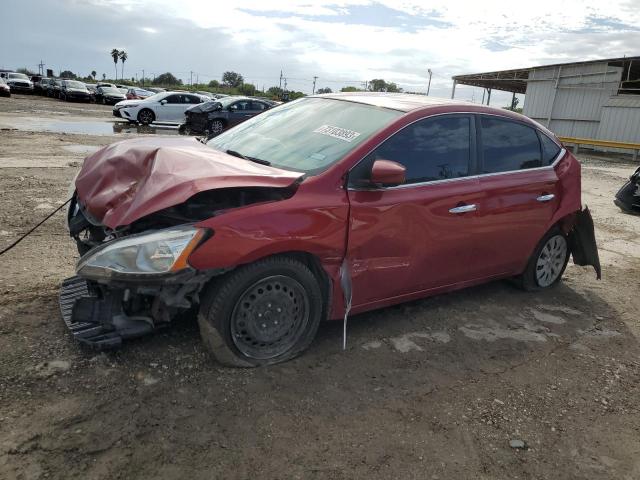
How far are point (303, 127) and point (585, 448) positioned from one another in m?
2.78

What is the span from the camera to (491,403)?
3088 mm

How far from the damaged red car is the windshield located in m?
0.02

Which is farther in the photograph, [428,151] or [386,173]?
[428,151]

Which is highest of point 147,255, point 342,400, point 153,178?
point 153,178

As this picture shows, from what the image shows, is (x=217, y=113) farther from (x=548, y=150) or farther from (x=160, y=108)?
(x=548, y=150)

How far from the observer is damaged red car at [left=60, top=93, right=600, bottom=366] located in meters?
2.85

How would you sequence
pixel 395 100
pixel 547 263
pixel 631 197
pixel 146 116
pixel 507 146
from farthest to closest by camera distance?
pixel 146 116, pixel 631 197, pixel 547 263, pixel 507 146, pixel 395 100

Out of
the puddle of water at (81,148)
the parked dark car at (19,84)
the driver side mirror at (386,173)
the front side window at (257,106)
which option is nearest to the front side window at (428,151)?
the driver side mirror at (386,173)

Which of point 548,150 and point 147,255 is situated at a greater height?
point 548,150

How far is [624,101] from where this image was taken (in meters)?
24.0

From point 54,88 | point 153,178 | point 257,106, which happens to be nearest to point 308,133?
point 153,178

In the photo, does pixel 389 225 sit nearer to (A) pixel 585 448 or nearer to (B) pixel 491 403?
(B) pixel 491 403

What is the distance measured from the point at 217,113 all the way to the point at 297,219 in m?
17.0

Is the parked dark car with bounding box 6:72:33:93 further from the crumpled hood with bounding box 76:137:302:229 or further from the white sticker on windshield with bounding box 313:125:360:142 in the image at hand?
the white sticker on windshield with bounding box 313:125:360:142
